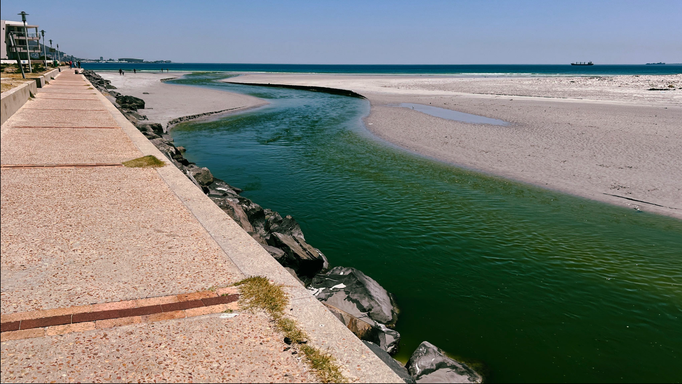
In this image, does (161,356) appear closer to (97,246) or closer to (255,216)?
(97,246)

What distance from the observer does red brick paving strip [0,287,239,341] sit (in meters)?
3.39

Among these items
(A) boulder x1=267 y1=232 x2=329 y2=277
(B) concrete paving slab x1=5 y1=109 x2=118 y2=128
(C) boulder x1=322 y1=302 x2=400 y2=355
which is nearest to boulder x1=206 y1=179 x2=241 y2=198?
(A) boulder x1=267 y1=232 x2=329 y2=277

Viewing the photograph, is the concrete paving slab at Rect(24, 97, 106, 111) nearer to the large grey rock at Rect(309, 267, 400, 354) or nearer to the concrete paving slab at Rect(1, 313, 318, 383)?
the large grey rock at Rect(309, 267, 400, 354)

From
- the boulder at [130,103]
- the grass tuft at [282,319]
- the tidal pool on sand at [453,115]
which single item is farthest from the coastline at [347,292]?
the boulder at [130,103]

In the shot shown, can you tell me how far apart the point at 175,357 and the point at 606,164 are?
15.6 meters

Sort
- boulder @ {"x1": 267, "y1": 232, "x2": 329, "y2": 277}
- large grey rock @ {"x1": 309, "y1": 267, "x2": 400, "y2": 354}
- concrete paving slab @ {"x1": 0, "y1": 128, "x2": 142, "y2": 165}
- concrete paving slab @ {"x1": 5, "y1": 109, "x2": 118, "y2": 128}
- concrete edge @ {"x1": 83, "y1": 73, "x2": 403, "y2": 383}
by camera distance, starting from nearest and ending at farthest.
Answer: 1. concrete edge @ {"x1": 83, "y1": 73, "x2": 403, "y2": 383}
2. large grey rock @ {"x1": 309, "y1": 267, "x2": 400, "y2": 354}
3. boulder @ {"x1": 267, "y1": 232, "x2": 329, "y2": 277}
4. concrete paving slab @ {"x1": 0, "y1": 128, "x2": 142, "y2": 165}
5. concrete paving slab @ {"x1": 5, "y1": 109, "x2": 118, "y2": 128}

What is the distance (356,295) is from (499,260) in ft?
12.2

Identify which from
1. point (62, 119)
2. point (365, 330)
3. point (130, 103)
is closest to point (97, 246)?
point (365, 330)

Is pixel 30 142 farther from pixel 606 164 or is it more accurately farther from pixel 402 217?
pixel 606 164

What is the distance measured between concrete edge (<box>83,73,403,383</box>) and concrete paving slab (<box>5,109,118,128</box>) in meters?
7.91

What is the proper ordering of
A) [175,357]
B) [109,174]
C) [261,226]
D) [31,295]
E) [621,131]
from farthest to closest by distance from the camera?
1. [621,131]
2. [261,226]
3. [109,174]
4. [31,295]
5. [175,357]

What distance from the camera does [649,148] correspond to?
640 inches

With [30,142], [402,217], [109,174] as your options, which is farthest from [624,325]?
[30,142]

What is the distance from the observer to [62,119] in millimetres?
13891
